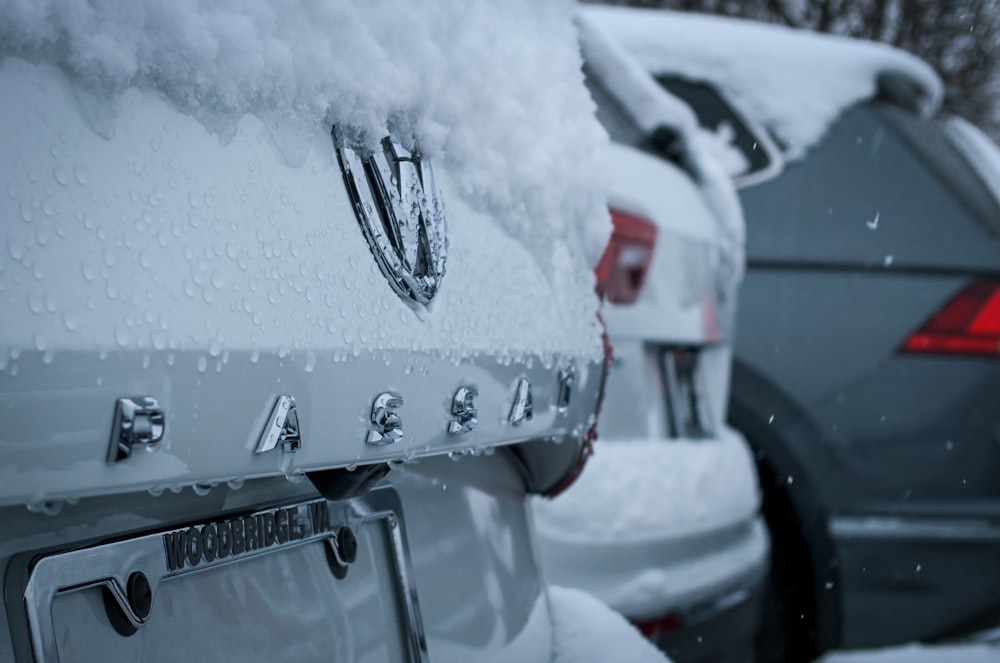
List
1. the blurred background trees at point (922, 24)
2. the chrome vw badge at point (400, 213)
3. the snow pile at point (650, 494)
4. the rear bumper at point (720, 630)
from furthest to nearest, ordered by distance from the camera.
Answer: the blurred background trees at point (922, 24) < the rear bumper at point (720, 630) < the snow pile at point (650, 494) < the chrome vw badge at point (400, 213)

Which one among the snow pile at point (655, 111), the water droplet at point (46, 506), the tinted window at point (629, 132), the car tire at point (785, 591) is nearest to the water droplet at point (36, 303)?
the water droplet at point (46, 506)

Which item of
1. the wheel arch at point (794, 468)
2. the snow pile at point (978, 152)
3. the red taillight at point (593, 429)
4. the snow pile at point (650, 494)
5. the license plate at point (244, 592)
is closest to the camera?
the license plate at point (244, 592)

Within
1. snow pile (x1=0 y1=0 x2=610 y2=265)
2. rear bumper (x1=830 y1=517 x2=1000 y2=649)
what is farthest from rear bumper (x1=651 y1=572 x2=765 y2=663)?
snow pile (x1=0 y1=0 x2=610 y2=265)

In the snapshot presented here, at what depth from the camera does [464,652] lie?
58.9 inches

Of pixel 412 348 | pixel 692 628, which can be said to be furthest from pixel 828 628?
pixel 412 348

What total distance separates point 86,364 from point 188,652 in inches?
13.3

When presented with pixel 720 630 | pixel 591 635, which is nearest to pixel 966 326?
pixel 720 630

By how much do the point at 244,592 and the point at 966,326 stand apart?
3.29 meters

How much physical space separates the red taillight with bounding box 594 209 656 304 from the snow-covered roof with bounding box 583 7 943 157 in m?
1.52

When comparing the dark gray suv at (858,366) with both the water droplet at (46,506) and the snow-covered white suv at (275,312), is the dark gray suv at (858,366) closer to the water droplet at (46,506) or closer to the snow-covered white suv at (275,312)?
the snow-covered white suv at (275,312)

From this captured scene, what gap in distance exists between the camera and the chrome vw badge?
3.63 ft

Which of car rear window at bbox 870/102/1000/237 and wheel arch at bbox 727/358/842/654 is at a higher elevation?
car rear window at bbox 870/102/1000/237

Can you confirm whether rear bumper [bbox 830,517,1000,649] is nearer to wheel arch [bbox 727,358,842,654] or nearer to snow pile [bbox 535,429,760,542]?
wheel arch [bbox 727,358,842,654]

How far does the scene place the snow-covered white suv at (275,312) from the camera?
78 centimetres
